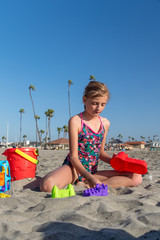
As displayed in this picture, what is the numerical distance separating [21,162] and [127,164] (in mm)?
1454

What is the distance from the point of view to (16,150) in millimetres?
3281

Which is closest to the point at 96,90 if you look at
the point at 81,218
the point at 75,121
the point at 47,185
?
the point at 75,121

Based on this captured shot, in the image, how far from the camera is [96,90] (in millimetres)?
2863

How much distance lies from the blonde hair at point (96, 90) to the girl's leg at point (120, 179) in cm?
103

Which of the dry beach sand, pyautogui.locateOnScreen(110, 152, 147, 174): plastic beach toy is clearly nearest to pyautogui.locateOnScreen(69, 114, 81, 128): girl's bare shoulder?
pyautogui.locateOnScreen(110, 152, 147, 174): plastic beach toy

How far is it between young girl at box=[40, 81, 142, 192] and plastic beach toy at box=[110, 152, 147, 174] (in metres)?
0.10

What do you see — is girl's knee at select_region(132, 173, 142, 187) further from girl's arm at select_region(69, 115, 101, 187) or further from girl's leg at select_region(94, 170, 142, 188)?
girl's arm at select_region(69, 115, 101, 187)

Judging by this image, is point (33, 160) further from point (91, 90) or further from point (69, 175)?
point (91, 90)

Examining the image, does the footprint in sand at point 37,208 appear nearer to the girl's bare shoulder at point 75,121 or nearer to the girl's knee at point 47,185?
the girl's knee at point 47,185

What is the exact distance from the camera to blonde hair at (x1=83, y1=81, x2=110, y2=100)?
2844 mm

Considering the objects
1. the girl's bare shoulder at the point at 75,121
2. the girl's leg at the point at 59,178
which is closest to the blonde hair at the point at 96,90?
the girl's bare shoulder at the point at 75,121

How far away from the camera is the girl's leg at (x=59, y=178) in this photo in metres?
2.68

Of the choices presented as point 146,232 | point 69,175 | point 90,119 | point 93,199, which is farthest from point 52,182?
point 146,232

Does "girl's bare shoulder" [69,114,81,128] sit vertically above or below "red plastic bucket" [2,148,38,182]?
→ above
